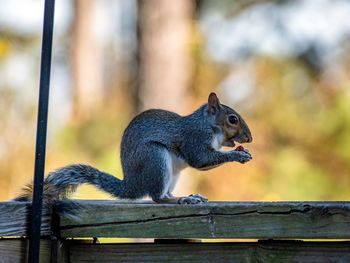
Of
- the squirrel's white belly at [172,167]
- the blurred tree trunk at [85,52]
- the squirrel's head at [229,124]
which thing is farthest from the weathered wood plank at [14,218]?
the blurred tree trunk at [85,52]

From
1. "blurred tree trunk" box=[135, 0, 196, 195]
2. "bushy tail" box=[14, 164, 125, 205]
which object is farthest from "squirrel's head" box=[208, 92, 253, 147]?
"blurred tree trunk" box=[135, 0, 196, 195]

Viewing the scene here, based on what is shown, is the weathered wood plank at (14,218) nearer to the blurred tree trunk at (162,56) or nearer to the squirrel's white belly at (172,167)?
the squirrel's white belly at (172,167)

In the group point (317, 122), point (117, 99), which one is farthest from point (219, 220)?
point (117, 99)

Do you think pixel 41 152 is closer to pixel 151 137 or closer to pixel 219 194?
pixel 151 137

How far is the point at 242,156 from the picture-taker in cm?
282

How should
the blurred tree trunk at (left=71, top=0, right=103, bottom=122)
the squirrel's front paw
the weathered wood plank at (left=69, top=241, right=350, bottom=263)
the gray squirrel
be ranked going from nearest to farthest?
the weathered wood plank at (left=69, top=241, right=350, bottom=263), the gray squirrel, the squirrel's front paw, the blurred tree trunk at (left=71, top=0, right=103, bottom=122)

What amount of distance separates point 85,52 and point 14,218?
31.3 ft

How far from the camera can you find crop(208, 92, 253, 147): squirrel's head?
2984 millimetres

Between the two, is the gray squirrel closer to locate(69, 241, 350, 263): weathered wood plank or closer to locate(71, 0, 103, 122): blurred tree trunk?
locate(69, 241, 350, 263): weathered wood plank

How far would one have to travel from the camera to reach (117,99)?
29.1ft

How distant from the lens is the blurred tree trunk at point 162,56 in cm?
648

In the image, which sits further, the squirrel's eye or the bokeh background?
the bokeh background

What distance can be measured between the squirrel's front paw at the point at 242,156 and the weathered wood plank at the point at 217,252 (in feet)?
3.33

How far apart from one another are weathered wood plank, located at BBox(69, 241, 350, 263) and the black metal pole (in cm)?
14
